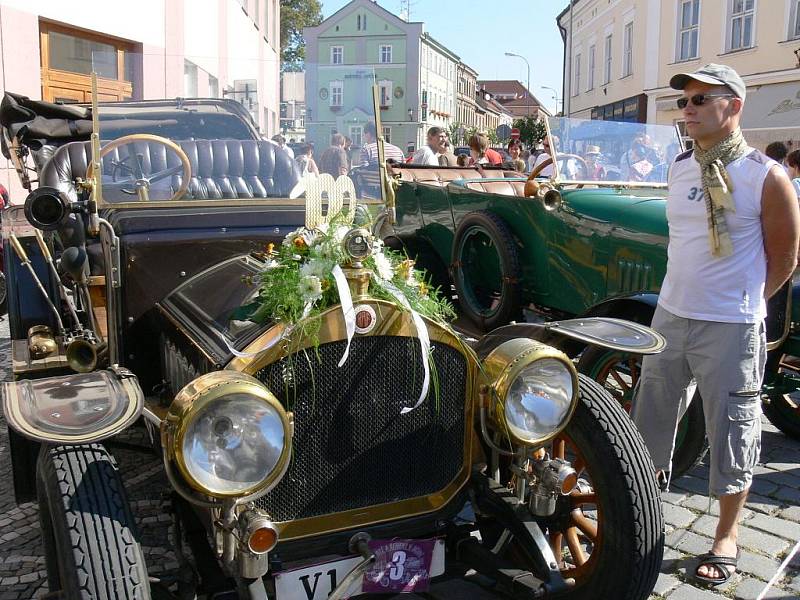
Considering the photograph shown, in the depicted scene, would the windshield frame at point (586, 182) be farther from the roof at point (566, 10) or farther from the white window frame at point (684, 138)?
the roof at point (566, 10)

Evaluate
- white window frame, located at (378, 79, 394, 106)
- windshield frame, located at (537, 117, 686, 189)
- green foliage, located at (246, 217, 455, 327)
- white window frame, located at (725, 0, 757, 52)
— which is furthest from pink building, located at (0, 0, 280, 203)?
white window frame, located at (725, 0, 757, 52)

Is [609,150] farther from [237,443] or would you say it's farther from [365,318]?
[237,443]

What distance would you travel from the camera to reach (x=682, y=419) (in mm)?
3566

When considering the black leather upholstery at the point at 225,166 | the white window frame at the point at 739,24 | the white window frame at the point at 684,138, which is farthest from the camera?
the white window frame at the point at 739,24

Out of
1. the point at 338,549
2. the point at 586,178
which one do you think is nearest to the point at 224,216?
the point at 338,549

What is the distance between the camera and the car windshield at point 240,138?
3143mm

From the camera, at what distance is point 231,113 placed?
12.0ft

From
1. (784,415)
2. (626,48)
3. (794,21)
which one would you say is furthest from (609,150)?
(626,48)

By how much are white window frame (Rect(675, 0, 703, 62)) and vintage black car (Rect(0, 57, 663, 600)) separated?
17.5 m

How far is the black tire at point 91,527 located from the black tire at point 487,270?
12.4ft

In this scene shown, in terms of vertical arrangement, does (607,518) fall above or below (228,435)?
below

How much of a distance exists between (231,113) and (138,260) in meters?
1.04

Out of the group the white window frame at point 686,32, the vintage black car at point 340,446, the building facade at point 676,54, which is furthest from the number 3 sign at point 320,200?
the white window frame at point 686,32

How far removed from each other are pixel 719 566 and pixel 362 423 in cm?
153
